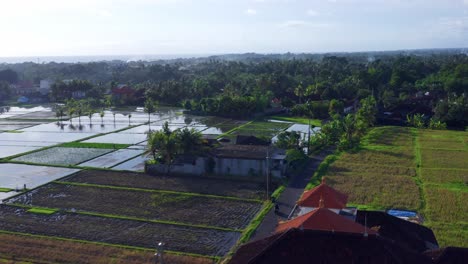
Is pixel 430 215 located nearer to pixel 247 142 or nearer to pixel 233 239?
pixel 233 239

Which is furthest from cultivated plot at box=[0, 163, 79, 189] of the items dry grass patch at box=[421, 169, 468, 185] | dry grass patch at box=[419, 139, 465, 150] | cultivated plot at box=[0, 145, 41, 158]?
dry grass patch at box=[419, 139, 465, 150]

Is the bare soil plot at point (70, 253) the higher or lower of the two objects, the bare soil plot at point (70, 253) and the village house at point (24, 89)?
the lower

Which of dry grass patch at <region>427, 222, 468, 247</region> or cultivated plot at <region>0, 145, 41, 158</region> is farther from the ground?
cultivated plot at <region>0, 145, 41, 158</region>

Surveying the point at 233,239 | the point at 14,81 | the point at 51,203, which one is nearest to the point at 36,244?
the point at 51,203

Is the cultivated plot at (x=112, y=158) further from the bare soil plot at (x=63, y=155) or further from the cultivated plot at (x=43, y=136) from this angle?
the cultivated plot at (x=43, y=136)

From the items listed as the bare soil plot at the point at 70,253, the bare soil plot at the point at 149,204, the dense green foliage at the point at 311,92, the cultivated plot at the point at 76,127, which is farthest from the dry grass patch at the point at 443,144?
the cultivated plot at the point at 76,127

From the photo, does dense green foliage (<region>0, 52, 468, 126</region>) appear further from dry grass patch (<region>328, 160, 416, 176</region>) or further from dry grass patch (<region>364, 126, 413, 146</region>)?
dry grass patch (<region>328, 160, 416, 176</region>)
